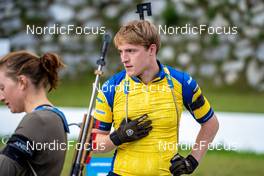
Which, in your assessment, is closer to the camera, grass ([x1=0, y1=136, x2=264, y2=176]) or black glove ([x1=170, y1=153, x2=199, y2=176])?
black glove ([x1=170, y1=153, x2=199, y2=176])

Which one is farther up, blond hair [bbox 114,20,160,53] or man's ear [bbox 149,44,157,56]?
blond hair [bbox 114,20,160,53]

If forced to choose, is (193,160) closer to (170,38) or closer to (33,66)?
(33,66)

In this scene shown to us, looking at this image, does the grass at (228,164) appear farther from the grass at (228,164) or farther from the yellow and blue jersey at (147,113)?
the yellow and blue jersey at (147,113)

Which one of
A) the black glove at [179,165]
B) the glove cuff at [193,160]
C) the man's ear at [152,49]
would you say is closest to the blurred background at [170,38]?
the glove cuff at [193,160]

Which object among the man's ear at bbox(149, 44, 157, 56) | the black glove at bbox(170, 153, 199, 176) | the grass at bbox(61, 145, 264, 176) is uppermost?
the man's ear at bbox(149, 44, 157, 56)

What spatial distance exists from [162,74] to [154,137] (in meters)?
0.34

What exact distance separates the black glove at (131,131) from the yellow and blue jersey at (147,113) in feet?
0.14

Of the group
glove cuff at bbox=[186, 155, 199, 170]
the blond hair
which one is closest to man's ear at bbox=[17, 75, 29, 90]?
the blond hair

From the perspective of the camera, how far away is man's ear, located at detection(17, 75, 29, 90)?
3.38 m

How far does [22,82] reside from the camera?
11.1 feet

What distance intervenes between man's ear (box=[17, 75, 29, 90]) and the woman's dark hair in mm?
14

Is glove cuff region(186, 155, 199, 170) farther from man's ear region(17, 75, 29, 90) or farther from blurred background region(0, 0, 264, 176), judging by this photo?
blurred background region(0, 0, 264, 176)

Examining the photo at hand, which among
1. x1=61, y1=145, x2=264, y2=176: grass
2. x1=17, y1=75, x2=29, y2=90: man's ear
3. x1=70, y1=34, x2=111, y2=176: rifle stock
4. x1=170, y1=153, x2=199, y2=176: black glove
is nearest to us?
x1=17, y1=75, x2=29, y2=90: man's ear

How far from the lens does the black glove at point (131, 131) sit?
4020mm
